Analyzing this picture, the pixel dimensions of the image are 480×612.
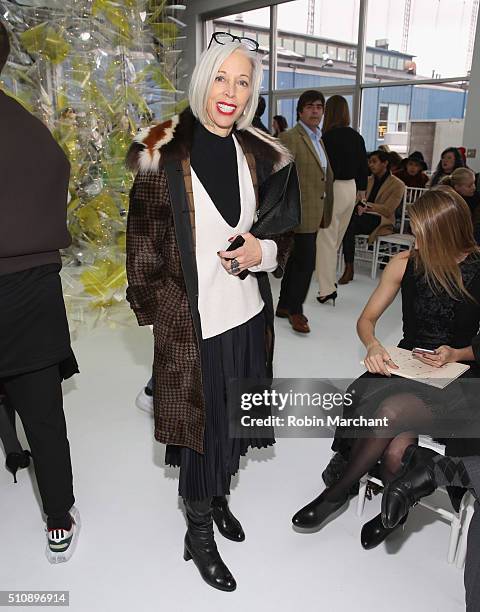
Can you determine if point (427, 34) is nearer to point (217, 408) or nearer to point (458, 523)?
point (458, 523)

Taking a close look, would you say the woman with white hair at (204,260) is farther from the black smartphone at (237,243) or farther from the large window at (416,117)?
the large window at (416,117)

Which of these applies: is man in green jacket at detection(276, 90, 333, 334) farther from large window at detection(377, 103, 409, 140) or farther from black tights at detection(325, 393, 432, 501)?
large window at detection(377, 103, 409, 140)

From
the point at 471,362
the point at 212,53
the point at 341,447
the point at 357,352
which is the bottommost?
the point at 357,352

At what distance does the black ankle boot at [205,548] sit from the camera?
159cm

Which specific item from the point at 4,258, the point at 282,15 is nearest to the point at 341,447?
the point at 4,258

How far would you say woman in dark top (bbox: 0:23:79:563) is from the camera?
1.35 metres

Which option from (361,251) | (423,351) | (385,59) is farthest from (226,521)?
(385,59)

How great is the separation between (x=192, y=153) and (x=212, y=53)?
0.80 feet

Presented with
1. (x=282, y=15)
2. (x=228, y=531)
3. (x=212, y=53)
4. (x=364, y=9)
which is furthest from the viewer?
(x=282, y=15)

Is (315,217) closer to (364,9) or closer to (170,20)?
(170,20)

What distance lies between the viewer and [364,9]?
7531 mm

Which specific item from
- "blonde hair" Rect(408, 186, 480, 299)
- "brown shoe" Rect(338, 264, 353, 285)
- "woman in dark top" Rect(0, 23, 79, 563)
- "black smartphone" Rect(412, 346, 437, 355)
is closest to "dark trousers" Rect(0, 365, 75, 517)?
"woman in dark top" Rect(0, 23, 79, 563)

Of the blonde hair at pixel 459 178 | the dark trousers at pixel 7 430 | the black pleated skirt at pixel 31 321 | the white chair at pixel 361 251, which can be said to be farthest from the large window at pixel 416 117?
the black pleated skirt at pixel 31 321

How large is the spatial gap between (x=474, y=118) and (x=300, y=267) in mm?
3838
